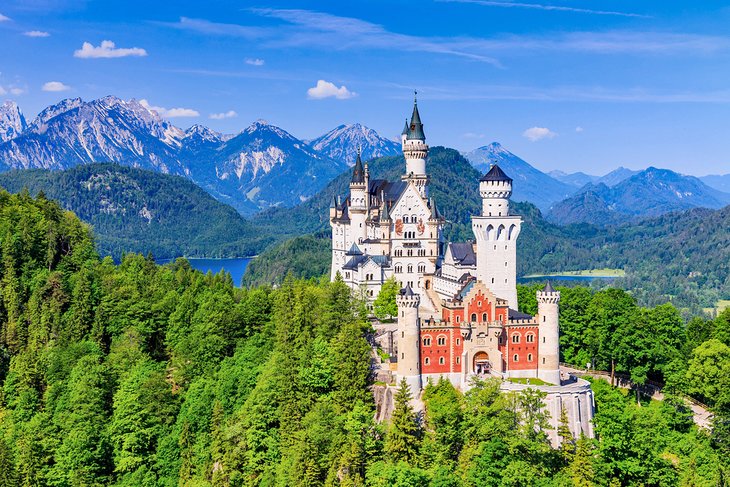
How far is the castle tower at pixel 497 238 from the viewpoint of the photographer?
81625mm

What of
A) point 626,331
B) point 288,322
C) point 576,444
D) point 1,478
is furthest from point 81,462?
point 626,331

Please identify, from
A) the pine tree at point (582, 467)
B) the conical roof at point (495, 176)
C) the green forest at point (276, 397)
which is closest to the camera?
the pine tree at point (582, 467)

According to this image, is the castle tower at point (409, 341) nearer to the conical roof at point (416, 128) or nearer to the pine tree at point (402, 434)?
the pine tree at point (402, 434)

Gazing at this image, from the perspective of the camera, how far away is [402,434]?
61406 millimetres

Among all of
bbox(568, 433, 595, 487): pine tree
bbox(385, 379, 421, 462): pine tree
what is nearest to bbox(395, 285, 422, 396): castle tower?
bbox(385, 379, 421, 462): pine tree

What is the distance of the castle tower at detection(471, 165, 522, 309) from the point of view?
8162cm

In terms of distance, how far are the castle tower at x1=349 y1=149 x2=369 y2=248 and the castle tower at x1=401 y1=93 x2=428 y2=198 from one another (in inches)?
234

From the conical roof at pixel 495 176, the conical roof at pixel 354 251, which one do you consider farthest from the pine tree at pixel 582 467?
the conical roof at pixel 354 251

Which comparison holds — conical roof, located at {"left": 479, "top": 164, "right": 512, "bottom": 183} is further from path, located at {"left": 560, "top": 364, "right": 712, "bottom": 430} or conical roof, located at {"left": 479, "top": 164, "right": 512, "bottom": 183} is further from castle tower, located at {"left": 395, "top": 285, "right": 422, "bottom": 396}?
path, located at {"left": 560, "top": 364, "right": 712, "bottom": 430}

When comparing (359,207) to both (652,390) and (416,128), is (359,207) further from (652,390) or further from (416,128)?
(652,390)

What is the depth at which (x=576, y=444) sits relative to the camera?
6175 cm

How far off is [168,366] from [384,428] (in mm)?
32117

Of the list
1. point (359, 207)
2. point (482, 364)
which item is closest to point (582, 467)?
point (482, 364)

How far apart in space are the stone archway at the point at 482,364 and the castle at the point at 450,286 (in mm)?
86
